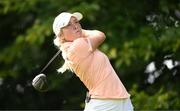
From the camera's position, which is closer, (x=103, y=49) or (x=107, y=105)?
(x=107, y=105)

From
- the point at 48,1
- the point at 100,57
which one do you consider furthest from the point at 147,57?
the point at 100,57

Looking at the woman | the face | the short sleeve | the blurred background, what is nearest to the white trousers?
the woman

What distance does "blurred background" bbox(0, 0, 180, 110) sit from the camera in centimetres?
852

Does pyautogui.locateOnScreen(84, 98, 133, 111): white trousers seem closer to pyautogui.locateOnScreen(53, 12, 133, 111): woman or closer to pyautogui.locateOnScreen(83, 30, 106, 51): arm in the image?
pyautogui.locateOnScreen(53, 12, 133, 111): woman

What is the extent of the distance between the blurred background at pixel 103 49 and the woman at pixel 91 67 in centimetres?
206

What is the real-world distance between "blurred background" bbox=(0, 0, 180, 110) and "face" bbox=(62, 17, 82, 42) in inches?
81.4

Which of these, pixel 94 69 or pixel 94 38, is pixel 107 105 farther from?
pixel 94 38

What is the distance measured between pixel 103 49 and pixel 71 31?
3507mm

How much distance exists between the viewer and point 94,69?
5.90m

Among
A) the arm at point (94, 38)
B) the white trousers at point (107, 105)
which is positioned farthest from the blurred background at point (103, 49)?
the white trousers at point (107, 105)

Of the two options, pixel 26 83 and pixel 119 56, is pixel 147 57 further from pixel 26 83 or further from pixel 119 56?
pixel 26 83

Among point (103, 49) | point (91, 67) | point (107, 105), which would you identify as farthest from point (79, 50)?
point (103, 49)

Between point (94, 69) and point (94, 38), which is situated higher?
point (94, 38)

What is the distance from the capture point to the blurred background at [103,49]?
8.52 metres
